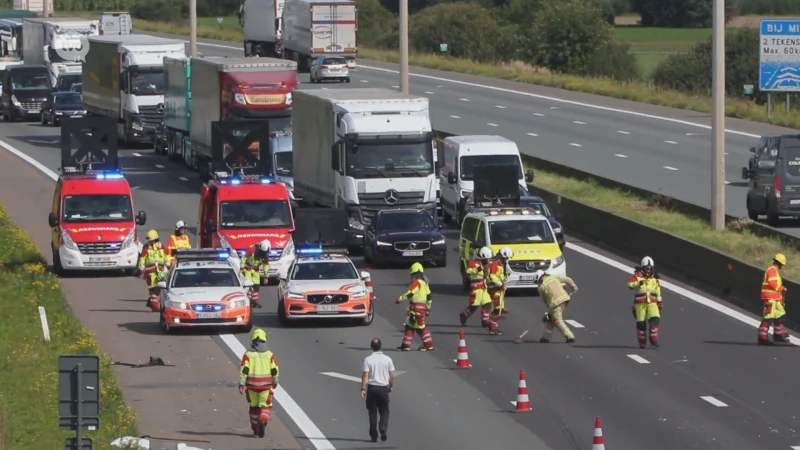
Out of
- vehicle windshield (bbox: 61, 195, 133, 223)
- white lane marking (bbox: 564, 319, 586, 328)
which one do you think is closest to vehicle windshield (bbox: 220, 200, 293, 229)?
vehicle windshield (bbox: 61, 195, 133, 223)

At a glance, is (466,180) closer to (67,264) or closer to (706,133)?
(67,264)

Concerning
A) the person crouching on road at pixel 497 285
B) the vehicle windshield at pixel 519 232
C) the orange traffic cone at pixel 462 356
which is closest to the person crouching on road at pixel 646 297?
the person crouching on road at pixel 497 285

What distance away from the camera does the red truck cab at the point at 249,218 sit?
115ft

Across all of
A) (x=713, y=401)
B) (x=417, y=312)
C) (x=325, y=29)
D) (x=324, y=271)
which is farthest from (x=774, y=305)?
(x=325, y=29)

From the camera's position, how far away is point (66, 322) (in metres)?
29.5

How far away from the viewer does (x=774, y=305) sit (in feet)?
89.1

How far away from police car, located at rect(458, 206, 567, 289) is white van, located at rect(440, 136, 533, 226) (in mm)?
6803

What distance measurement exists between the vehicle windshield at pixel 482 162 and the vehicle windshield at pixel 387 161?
11.1 ft

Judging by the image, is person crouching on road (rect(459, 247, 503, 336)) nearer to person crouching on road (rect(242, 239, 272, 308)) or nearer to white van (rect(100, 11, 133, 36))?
person crouching on road (rect(242, 239, 272, 308))

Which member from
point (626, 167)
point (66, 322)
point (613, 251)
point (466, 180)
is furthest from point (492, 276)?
point (626, 167)

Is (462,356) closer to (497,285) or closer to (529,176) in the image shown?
(497,285)

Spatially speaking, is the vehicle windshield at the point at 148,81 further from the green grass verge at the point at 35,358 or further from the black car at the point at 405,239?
the black car at the point at 405,239

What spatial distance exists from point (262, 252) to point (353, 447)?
12.8 metres

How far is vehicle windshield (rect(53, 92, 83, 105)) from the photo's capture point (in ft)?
221
